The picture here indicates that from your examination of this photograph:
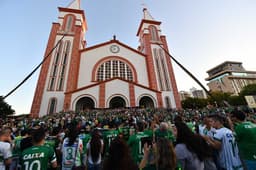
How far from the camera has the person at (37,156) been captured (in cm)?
198

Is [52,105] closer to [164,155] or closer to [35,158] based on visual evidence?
[35,158]

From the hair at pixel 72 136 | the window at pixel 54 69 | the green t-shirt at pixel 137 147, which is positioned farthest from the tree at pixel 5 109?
the green t-shirt at pixel 137 147

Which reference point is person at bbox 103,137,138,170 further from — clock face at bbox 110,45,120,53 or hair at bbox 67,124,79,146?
clock face at bbox 110,45,120,53

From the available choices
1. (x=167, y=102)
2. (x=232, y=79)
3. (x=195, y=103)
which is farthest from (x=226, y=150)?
Answer: (x=232, y=79)

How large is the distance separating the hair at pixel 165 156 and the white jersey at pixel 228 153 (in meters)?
1.42

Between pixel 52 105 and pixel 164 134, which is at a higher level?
pixel 52 105

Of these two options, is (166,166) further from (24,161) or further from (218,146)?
(24,161)

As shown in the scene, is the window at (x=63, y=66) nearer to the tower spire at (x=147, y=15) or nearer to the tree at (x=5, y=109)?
the tree at (x=5, y=109)

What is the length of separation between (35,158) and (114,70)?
2280cm

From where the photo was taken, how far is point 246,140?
2.48m

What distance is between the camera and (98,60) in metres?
24.2

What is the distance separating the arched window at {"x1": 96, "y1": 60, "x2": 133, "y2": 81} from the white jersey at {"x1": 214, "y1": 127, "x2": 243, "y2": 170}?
71.0 feet

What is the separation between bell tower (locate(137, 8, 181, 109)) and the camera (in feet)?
73.4

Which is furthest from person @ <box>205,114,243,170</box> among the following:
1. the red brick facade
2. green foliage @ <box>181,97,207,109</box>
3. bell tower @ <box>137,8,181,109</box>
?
green foliage @ <box>181,97,207,109</box>
